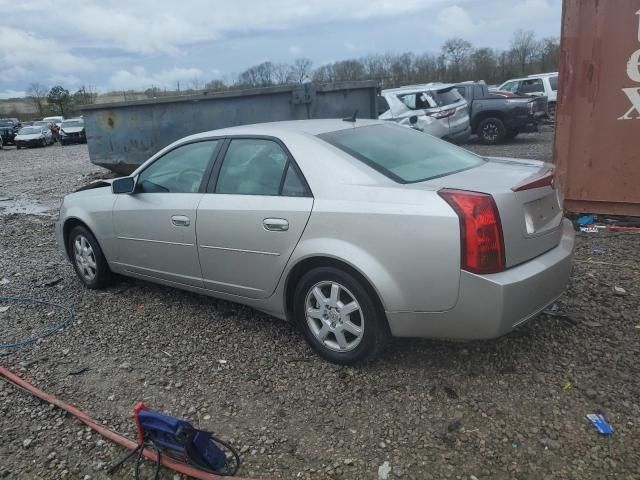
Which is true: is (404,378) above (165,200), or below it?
below

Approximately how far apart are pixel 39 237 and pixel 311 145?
5.65 meters

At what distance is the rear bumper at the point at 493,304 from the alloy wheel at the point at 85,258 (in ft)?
10.5

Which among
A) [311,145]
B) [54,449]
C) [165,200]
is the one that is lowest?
[54,449]

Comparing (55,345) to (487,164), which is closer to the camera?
(487,164)

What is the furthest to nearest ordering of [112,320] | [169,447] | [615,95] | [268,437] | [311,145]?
[615,95]
[112,320]
[311,145]
[268,437]
[169,447]

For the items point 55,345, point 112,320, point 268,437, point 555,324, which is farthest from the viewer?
point 112,320

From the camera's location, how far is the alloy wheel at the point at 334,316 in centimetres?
328

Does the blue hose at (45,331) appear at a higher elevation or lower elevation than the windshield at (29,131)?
lower

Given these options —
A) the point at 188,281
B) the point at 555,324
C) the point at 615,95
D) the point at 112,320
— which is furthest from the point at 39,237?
→ the point at 615,95

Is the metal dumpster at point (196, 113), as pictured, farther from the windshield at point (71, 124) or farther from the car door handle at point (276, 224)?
the windshield at point (71, 124)

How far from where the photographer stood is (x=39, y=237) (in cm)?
766

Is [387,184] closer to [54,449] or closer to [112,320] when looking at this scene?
[54,449]

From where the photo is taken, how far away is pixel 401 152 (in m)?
3.64

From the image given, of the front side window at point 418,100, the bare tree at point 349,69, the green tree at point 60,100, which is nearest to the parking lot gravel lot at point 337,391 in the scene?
the front side window at point 418,100
